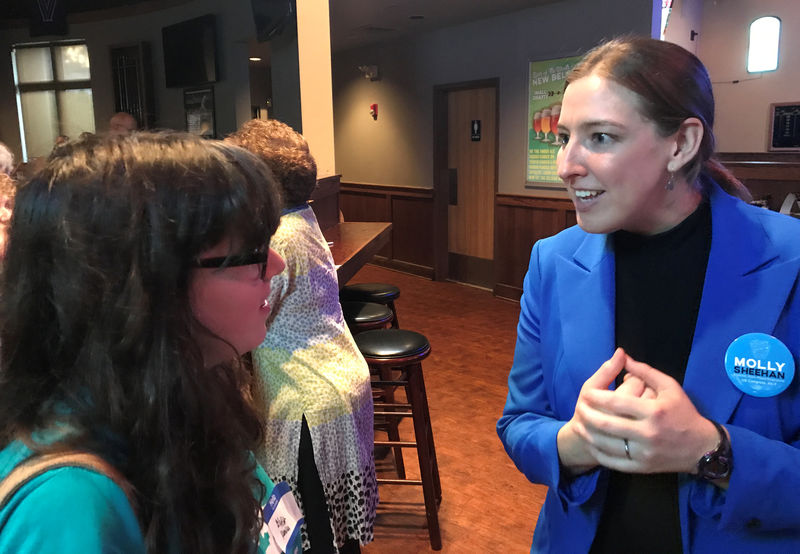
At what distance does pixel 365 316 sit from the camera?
2.93 meters

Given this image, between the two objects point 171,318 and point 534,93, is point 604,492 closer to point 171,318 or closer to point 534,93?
point 171,318

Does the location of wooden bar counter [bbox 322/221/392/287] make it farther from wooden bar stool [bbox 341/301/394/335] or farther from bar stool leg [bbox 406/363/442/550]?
bar stool leg [bbox 406/363/442/550]

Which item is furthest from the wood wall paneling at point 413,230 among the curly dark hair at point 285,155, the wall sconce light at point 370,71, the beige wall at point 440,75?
the curly dark hair at point 285,155

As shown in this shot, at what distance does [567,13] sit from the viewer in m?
5.52

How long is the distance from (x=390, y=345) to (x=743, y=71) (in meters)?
5.73

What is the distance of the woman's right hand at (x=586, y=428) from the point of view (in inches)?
35.6

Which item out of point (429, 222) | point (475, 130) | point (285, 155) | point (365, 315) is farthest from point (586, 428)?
point (429, 222)

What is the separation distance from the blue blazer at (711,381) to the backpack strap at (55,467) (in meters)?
0.72

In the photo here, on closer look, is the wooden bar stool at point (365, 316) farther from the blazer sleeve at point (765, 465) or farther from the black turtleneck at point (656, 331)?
the blazer sleeve at point (765, 465)

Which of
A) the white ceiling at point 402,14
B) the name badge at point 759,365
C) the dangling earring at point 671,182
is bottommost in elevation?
the name badge at point 759,365

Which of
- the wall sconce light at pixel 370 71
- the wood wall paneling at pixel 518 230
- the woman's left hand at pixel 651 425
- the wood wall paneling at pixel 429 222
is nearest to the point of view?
the woman's left hand at pixel 651 425

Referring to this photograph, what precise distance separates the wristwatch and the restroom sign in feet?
20.2

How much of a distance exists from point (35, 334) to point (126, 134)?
24 cm

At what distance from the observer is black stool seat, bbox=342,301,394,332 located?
9.49ft
